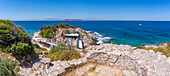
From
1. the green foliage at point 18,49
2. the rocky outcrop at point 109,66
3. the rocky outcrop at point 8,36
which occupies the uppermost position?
the rocky outcrop at point 8,36

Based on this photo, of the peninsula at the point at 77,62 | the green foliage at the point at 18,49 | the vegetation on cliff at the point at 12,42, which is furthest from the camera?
the vegetation on cliff at the point at 12,42

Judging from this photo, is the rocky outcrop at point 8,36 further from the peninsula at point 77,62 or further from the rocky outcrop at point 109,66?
the rocky outcrop at point 109,66

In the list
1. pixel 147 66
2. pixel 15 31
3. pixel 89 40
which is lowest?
pixel 89 40

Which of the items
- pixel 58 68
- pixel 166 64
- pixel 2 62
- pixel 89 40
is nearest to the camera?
pixel 2 62

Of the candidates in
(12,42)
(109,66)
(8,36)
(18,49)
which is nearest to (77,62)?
(109,66)

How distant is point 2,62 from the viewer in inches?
238

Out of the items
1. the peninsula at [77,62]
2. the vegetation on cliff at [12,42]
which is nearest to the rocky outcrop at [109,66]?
the peninsula at [77,62]

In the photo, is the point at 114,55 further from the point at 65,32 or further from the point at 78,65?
the point at 65,32

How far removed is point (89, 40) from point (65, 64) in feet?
85.6

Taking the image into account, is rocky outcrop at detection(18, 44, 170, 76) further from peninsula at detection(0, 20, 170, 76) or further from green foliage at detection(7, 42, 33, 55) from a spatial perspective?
green foliage at detection(7, 42, 33, 55)

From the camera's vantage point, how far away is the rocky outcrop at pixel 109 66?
23.5 ft

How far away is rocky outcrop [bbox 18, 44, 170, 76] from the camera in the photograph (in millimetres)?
7157

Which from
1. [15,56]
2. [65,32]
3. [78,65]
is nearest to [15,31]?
[15,56]

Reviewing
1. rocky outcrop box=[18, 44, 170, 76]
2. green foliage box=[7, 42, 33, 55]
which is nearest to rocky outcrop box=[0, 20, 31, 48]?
green foliage box=[7, 42, 33, 55]
